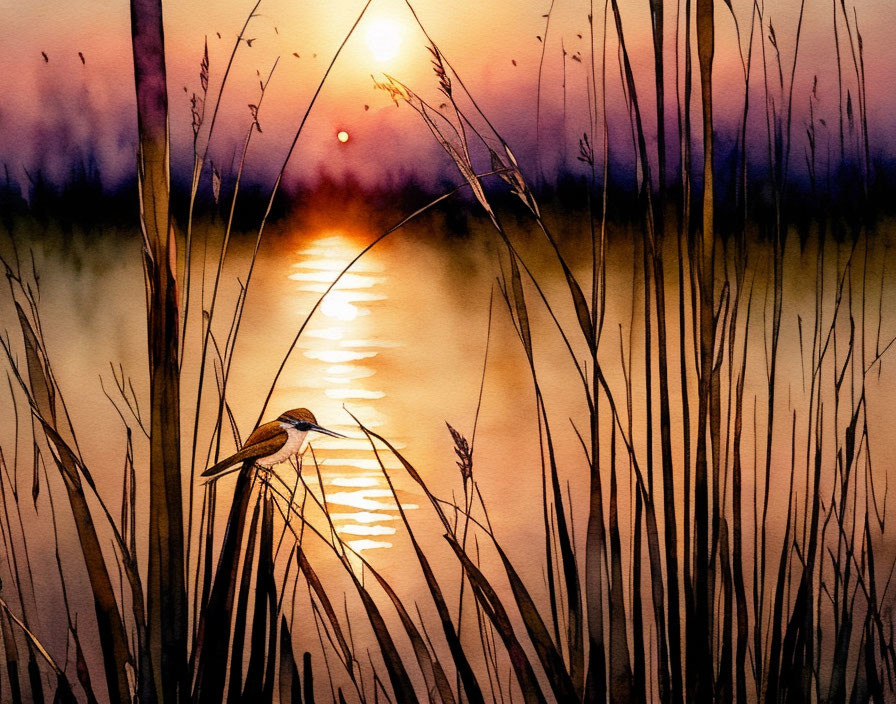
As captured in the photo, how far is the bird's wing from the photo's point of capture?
1135mm

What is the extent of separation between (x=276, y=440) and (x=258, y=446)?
0.03m

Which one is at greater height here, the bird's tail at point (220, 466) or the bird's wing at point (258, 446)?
the bird's wing at point (258, 446)

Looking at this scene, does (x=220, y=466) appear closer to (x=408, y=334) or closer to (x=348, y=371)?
(x=348, y=371)

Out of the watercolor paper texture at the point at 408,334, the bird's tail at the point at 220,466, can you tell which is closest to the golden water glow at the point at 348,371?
the watercolor paper texture at the point at 408,334

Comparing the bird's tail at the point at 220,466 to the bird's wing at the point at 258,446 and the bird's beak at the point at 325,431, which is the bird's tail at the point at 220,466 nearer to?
the bird's wing at the point at 258,446

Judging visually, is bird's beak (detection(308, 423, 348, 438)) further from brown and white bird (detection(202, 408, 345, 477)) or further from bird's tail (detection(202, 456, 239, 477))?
bird's tail (detection(202, 456, 239, 477))

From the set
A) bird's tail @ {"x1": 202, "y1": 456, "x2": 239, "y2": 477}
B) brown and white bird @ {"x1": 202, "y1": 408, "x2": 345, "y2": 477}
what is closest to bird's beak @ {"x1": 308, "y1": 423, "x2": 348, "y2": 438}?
brown and white bird @ {"x1": 202, "y1": 408, "x2": 345, "y2": 477}

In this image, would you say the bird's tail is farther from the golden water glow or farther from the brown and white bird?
the golden water glow

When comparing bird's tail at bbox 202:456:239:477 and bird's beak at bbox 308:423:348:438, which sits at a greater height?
bird's beak at bbox 308:423:348:438

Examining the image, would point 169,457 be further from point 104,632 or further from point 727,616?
point 727,616

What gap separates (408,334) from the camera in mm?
1176

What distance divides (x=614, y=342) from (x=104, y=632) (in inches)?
38.7

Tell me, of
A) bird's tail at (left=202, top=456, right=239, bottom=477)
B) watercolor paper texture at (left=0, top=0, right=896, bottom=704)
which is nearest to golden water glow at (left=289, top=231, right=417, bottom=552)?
watercolor paper texture at (left=0, top=0, right=896, bottom=704)

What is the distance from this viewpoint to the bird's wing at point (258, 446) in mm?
1135
